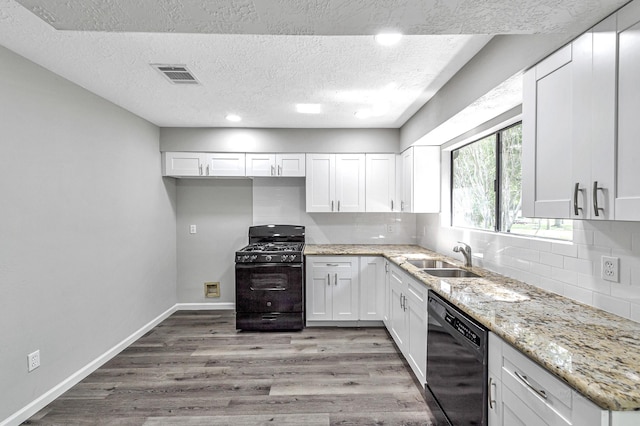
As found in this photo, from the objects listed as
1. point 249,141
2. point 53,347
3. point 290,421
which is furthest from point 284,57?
point 53,347

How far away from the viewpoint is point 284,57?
6.73ft

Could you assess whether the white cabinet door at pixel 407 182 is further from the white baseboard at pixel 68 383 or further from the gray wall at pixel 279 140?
the white baseboard at pixel 68 383

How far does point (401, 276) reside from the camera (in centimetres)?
283

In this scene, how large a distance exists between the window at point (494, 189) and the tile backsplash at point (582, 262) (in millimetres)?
143

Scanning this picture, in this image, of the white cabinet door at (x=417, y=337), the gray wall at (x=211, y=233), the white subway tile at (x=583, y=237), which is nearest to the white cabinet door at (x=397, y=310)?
the white cabinet door at (x=417, y=337)

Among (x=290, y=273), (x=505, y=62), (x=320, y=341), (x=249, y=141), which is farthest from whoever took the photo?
(x=249, y=141)

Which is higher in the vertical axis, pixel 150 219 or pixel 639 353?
pixel 150 219

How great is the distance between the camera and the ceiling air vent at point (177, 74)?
2203mm

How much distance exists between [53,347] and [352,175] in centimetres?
325

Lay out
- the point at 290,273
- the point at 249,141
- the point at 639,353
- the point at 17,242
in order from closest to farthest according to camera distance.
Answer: the point at 639,353, the point at 17,242, the point at 290,273, the point at 249,141

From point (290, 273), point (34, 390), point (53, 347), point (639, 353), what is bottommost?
point (34, 390)

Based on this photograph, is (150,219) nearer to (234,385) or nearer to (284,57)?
(234,385)

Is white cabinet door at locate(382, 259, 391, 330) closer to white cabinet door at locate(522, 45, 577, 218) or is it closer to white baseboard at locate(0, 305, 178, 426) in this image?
white cabinet door at locate(522, 45, 577, 218)

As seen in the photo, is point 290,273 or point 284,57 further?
point 290,273
